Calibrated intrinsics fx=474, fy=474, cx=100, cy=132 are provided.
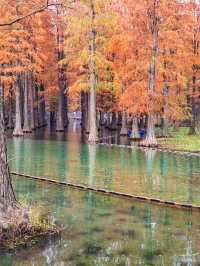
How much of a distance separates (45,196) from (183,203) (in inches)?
156

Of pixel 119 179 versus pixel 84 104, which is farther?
pixel 84 104

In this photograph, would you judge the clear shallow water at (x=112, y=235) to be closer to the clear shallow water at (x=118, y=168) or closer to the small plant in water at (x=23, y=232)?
the small plant in water at (x=23, y=232)

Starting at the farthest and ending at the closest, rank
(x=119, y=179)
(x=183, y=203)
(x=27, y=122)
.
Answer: (x=27, y=122), (x=119, y=179), (x=183, y=203)

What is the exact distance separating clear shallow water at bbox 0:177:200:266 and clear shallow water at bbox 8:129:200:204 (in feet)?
6.24

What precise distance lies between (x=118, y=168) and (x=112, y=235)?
1065 centimetres

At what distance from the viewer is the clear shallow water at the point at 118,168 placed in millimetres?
15160

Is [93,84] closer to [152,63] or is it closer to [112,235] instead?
[152,63]

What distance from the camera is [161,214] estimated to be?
1149 cm

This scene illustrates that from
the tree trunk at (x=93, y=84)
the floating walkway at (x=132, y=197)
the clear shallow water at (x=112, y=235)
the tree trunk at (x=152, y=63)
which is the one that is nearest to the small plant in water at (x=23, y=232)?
the clear shallow water at (x=112, y=235)

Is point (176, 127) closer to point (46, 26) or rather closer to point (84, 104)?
point (84, 104)

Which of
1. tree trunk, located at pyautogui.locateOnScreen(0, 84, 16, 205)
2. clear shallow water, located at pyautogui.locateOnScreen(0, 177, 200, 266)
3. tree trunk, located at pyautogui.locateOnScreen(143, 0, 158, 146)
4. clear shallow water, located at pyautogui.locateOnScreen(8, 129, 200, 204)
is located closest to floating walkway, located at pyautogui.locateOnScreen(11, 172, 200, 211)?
clear shallow water, located at pyautogui.locateOnScreen(0, 177, 200, 266)

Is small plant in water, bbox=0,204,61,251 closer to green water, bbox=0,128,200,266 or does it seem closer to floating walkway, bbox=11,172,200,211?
green water, bbox=0,128,200,266

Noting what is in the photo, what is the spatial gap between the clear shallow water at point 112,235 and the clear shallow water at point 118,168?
6.24 ft

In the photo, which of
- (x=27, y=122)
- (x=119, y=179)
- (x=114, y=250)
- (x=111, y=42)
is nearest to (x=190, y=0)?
(x=111, y=42)
